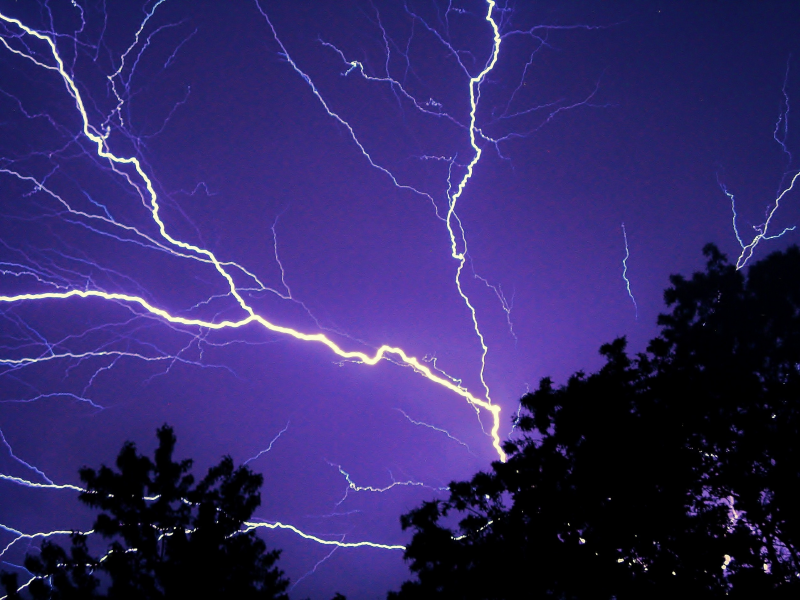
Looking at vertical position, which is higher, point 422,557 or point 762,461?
point 762,461

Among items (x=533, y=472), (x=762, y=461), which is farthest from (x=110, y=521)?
(x=762, y=461)

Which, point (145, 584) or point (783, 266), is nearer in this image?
point (145, 584)

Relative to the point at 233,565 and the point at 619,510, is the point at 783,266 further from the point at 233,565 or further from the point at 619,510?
the point at 233,565
